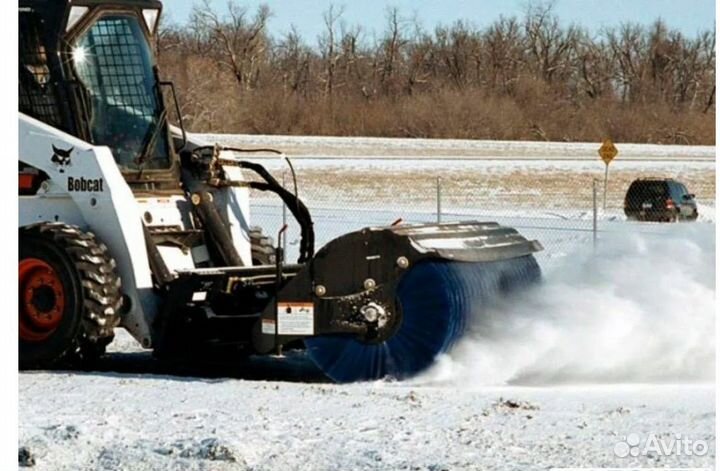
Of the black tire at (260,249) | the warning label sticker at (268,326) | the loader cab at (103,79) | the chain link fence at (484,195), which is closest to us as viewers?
the warning label sticker at (268,326)

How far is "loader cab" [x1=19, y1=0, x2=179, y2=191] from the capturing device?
35.1 ft

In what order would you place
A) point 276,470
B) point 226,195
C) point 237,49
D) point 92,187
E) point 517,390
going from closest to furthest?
point 276,470
point 517,390
point 92,187
point 226,195
point 237,49

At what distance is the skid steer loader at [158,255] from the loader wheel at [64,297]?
12mm

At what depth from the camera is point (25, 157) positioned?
1056 cm

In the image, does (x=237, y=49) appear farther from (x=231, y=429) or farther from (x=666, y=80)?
(x=231, y=429)

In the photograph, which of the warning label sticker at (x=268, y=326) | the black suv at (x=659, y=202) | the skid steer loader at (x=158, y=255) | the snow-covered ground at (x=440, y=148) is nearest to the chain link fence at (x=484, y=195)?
the black suv at (x=659, y=202)

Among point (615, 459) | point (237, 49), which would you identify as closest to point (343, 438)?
point (615, 459)

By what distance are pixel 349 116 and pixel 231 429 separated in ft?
164

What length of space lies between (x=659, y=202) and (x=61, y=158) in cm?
2209

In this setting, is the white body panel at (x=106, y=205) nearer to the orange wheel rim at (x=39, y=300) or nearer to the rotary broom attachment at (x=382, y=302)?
the orange wheel rim at (x=39, y=300)

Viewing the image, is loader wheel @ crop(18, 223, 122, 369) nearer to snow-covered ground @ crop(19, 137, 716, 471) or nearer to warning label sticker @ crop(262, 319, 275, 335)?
snow-covered ground @ crop(19, 137, 716, 471)

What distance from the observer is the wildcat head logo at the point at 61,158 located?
10.4m

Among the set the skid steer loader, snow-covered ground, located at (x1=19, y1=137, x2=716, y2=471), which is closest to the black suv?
snow-covered ground, located at (x1=19, y1=137, x2=716, y2=471)

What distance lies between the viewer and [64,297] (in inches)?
403
